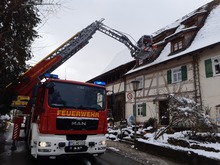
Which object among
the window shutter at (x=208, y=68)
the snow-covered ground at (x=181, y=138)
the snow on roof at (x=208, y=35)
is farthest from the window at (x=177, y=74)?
the snow-covered ground at (x=181, y=138)

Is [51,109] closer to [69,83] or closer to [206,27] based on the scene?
[69,83]

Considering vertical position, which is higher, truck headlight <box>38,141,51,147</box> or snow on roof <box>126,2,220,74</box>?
snow on roof <box>126,2,220,74</box>

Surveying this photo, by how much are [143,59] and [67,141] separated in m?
15.8

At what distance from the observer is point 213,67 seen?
1422cm

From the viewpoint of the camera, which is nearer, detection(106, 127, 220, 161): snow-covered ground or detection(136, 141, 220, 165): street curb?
detection(136, 141, 220, 165): street curb

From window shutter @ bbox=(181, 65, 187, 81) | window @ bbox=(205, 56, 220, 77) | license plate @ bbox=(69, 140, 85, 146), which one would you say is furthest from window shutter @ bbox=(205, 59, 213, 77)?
license plate @ bbox=(69, 140, 85, 146)

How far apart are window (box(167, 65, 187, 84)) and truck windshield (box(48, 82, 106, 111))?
10.5m

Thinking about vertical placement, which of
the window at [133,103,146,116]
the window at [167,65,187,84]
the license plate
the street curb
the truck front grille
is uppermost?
the window at [167,65,187,84]

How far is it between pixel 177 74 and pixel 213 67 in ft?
10.5

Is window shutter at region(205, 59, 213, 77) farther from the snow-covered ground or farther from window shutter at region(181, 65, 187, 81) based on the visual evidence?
the snow-covered ground

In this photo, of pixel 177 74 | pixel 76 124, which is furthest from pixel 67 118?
pixel 177 74

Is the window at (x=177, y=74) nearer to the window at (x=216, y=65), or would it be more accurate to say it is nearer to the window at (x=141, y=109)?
the window at (x=216, y=65)

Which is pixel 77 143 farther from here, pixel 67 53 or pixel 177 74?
pixel 177 74

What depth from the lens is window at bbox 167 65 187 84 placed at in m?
16.2
